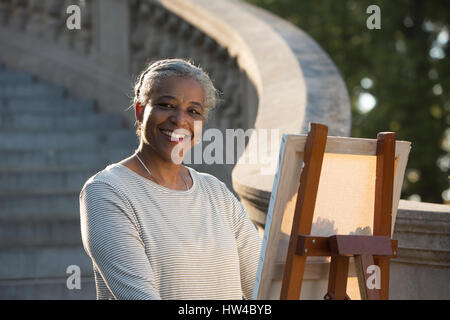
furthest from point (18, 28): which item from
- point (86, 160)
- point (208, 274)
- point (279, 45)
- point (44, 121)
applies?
point (208, 274)

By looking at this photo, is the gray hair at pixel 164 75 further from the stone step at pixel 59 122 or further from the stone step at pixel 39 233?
the stone step at pixel 59 122

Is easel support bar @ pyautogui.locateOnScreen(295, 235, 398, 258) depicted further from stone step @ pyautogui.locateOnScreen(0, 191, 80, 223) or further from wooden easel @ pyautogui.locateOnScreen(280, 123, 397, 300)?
stone step @ pyautogui.locateOnScreen(0, 191, 80, 223)

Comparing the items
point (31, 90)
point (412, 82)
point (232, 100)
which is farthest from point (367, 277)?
point (412, 82)

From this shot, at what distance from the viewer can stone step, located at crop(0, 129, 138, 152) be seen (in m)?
7.18

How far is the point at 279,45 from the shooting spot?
6531 mm

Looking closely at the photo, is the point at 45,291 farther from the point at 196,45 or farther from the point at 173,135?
the point at 196,45

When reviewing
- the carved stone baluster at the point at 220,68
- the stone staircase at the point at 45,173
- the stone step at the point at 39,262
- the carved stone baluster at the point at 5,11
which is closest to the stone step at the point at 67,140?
the stone staircase at the point at 45,173

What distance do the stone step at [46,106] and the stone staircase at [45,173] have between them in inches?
0.4

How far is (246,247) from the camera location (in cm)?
Answer: 308

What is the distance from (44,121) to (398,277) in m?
4.99

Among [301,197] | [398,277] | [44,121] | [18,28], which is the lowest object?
[398,277]

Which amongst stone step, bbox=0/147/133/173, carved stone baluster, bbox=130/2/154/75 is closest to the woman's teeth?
stone step, bbox=0/147/133/173

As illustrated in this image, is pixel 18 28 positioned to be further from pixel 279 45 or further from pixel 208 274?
pixel 208 274

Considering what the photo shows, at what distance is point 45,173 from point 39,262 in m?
1.31
